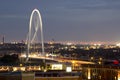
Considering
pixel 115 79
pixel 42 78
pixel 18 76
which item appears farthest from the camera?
pixel 115 79

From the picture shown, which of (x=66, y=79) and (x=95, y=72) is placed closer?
(x=66, y=79)

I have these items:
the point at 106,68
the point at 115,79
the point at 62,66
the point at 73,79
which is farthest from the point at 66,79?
the point at 62,66

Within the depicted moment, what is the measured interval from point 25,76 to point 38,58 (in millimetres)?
101341

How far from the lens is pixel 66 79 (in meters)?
48.1

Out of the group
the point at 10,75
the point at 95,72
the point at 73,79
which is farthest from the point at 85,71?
the point at 10,75

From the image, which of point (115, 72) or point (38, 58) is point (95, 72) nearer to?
point (115, 72)

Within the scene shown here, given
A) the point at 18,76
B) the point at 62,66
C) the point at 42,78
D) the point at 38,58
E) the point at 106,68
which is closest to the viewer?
the point at 18,76

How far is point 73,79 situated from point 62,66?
36200 millimetres

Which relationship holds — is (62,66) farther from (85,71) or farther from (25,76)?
(25,76)

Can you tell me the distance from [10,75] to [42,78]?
7.33m

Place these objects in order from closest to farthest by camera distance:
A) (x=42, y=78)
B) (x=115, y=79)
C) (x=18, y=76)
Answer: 1. (x=18, y=76)
2. (x=42, y=78)
3. (x=115, y=79)

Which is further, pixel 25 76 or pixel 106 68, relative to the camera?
pixel 106 68

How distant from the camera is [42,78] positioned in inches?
1841

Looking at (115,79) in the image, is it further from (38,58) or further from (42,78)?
(38,58)
